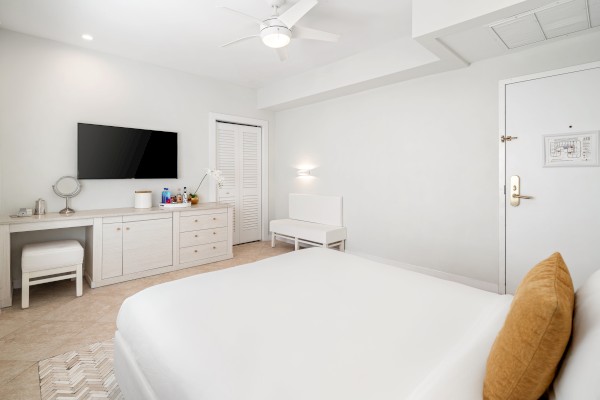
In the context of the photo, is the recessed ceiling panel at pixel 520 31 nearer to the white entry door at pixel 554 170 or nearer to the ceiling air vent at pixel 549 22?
the ceiling air vent at pixel 549 22

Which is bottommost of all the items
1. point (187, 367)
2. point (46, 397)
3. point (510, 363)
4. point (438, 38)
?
point (46, 397)

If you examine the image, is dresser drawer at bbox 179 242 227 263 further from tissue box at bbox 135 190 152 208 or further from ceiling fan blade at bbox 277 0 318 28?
ceiling fan blade at bbox 277 0 318 28

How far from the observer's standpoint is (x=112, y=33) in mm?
3318

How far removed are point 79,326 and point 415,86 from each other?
4267 mm

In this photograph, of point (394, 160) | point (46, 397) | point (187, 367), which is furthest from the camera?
point (394, 160)

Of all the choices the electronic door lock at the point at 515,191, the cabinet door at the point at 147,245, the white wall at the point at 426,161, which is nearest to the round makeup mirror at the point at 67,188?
the cabinet door at the point at 147,245

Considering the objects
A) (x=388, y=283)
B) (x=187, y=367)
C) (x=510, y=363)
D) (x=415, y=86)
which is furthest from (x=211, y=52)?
(x=510, y=363)

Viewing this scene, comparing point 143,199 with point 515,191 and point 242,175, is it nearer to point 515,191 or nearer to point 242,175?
point 242,175

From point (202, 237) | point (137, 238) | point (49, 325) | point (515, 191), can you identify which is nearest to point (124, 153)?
point (137, 238)

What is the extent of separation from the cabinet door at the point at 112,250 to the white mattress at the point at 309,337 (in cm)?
214

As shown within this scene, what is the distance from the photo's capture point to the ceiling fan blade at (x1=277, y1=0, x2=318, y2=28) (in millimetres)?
2369

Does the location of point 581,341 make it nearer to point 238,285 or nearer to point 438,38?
point 238,285

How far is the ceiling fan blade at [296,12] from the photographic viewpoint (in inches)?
93.3

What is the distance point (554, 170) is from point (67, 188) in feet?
17.0
